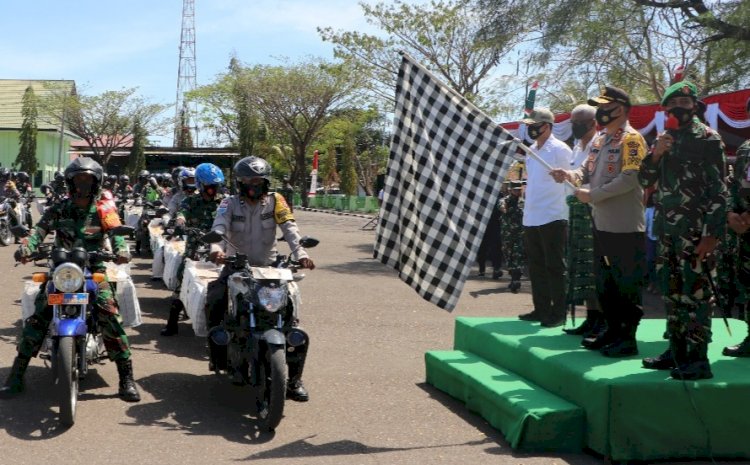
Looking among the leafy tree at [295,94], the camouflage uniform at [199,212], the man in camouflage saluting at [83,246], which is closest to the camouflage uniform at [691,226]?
the man in camouflage saluting at [83,246]

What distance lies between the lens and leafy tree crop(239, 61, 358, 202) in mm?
52938

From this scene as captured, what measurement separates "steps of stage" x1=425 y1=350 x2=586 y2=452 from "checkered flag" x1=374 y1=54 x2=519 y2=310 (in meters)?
0.87

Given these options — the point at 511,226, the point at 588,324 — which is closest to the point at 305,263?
the point at 588,324

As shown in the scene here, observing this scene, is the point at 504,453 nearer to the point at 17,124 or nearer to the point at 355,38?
the point at 355,38

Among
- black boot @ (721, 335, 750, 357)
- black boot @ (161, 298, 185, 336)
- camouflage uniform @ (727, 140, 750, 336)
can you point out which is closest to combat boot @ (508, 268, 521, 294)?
black boot @ (161, 298, 185, 336)

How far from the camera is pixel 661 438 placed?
535cm

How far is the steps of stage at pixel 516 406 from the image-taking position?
5609mm

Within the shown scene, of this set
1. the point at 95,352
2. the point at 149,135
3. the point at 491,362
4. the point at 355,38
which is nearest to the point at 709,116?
the point at 491,362

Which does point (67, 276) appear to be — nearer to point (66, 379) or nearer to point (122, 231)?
point (122, 231)

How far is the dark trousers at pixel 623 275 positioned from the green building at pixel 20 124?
65508 millimetres

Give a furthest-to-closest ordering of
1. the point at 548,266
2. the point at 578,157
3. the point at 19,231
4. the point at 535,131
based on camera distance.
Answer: the point at 535,131, the point at 548,266, the point at 578,157, the point at 19,231

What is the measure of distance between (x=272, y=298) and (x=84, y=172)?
6.09 ft

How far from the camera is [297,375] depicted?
22.4 feet

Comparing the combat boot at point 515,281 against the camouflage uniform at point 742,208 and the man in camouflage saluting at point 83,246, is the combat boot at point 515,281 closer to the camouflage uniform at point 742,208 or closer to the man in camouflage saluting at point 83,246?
the camouflage uniform at point 742,208
